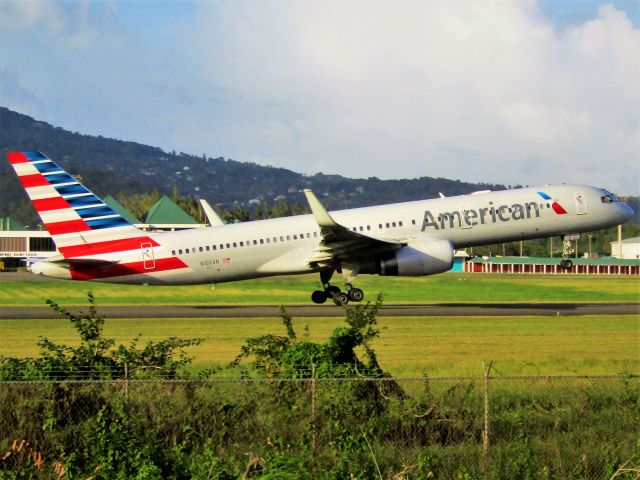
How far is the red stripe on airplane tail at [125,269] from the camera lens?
132ft

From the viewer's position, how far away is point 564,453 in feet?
51.6

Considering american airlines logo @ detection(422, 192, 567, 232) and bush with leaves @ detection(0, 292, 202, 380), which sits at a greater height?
american airlines logo @ detection(422, 192, 567, 232)

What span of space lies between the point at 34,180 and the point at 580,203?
2421cm

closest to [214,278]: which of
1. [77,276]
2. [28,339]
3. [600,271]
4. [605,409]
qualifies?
[77,276]

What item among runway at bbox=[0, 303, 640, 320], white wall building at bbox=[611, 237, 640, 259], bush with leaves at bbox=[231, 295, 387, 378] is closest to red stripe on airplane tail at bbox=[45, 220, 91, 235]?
runway at bbox=[0, 303, 640, 320]

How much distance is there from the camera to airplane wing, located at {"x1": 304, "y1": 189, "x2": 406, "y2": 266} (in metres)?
39.7

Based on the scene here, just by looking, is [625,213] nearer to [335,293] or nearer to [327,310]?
[335,293]

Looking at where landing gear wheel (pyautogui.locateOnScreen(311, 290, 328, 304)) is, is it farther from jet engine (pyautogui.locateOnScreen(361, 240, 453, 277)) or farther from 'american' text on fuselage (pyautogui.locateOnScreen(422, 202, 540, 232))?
'american' text on fuselage (pyautogui.locateOnScreen(422, 202, 540, 232))

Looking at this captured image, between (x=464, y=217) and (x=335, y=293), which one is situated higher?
(x=464, y=217)

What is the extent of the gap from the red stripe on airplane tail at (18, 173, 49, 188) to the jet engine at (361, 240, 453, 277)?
14.5m

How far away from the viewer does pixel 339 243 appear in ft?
135

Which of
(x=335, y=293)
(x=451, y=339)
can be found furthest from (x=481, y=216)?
(x=451, y=339)

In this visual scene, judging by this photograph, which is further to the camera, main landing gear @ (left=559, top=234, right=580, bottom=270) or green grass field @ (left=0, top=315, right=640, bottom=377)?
main landing gear @ (left=559, top=234, right=580, bottom=270)

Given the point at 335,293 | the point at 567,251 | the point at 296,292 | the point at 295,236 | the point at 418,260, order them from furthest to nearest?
the point at 296,292
the point at 567,251
the point at 295,236
the point at 335,293
the point at 418,260
